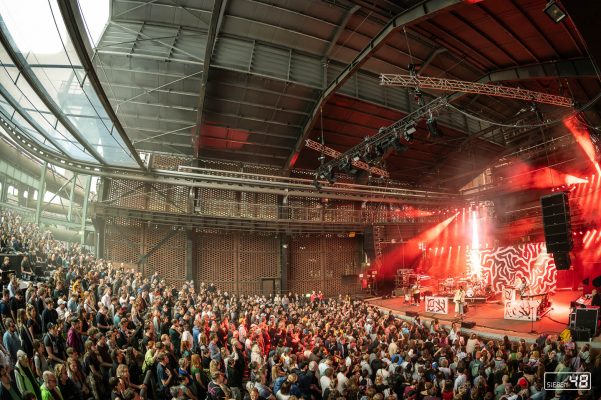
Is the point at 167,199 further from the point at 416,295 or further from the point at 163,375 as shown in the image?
the point at 416,295

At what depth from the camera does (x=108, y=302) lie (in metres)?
9.05

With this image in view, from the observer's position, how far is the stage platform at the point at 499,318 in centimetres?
1099

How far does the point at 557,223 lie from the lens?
37.9ft

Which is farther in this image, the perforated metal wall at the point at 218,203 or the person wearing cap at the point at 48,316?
the perforated metal wall at the point at 218,203

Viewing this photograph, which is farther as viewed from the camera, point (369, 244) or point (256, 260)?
point (369, 244)

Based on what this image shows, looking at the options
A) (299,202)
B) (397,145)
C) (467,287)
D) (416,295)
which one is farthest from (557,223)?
(299,202)

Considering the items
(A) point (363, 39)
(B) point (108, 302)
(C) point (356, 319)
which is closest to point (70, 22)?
(B) point (108, 302)

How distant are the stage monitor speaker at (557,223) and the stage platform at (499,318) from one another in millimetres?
2498

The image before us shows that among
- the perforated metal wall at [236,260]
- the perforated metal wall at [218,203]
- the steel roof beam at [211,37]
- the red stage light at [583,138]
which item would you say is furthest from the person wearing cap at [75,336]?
the red stage light at [583,138]

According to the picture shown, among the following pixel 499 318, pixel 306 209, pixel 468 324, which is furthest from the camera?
pixel 306 209

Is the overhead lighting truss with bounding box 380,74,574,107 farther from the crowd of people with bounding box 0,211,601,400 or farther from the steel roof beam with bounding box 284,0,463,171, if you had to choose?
the crowd of people with bounding box 0,211,601,400

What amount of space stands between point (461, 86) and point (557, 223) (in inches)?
215

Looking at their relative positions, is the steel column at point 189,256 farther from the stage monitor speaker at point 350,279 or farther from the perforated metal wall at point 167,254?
the stage monitor speaker at point 350,279

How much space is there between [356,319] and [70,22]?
11181 mm
